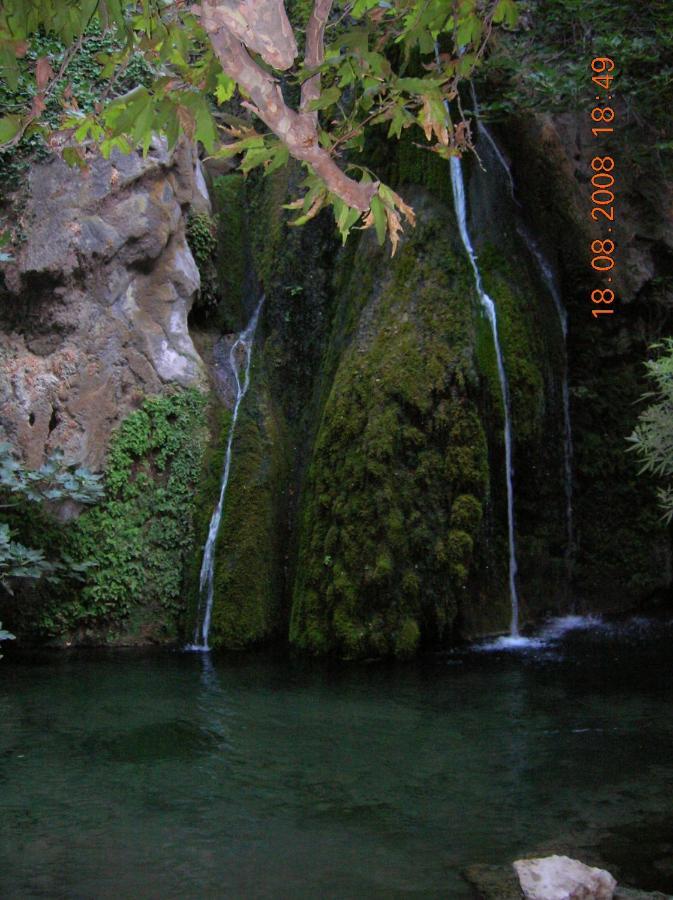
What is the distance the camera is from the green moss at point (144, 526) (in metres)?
10.1

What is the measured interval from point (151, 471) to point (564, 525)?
482 centimetres

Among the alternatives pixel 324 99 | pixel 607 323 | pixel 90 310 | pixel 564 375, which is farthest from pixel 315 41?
pixel 607 323

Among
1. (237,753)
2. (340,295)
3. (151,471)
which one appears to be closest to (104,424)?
(151,471)

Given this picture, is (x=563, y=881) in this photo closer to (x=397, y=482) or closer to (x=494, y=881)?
(x=494, y=881)

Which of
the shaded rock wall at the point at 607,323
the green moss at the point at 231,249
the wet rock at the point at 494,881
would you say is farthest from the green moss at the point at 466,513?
the wet rock at the point at 494,881

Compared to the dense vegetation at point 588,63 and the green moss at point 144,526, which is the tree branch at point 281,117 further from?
the green moss at point 144,526

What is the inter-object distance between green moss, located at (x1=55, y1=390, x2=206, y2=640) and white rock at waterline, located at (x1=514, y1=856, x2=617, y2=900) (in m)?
6.65

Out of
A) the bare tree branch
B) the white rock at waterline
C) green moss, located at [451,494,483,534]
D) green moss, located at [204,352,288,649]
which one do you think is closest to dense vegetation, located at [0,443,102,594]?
green moss, located at [204,352,288,649]

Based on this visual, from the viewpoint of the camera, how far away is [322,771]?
19.9 ft

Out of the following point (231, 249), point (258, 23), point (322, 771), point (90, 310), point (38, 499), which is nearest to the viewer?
point (258, 23)

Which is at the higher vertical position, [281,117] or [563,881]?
[281,117]

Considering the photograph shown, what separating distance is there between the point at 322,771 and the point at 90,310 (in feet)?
21.9
